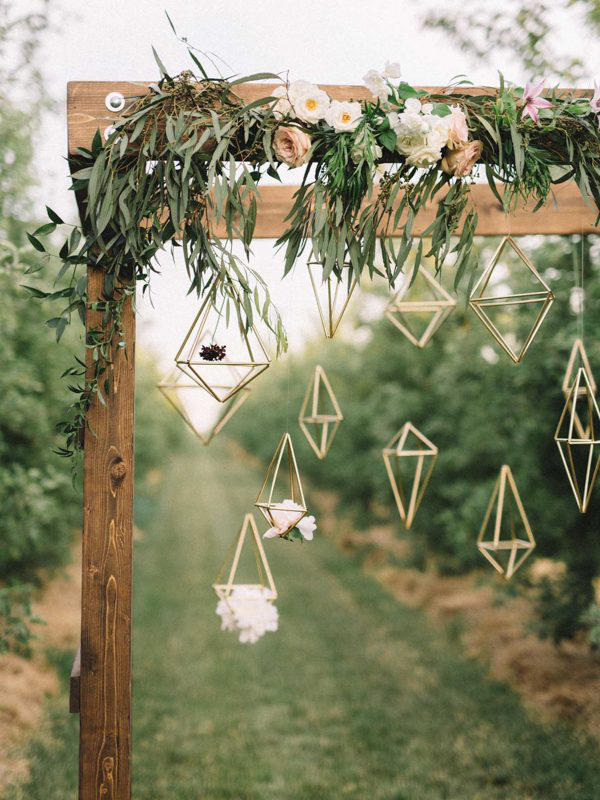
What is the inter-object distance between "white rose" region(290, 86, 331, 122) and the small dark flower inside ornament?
0.85 m

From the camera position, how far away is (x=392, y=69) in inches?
93.8

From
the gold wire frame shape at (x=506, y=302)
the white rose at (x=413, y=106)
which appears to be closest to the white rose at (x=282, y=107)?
the white rose at (x=413, y=106)

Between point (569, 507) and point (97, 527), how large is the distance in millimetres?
4055

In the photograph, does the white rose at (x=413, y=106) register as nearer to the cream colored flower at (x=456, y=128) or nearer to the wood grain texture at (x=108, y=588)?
the cream colored flower at (x=456, y=128)

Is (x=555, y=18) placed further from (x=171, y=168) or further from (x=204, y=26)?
(x=171, y=168)

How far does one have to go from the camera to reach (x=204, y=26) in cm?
427

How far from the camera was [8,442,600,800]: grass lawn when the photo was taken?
4.50 meters

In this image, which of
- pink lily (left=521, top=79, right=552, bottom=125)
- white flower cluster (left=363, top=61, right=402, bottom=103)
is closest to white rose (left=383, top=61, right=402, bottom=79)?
white flower cluster (left=363, top=61, right=402, bottom=103)

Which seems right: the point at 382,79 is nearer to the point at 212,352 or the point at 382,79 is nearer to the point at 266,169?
the point at 266,169

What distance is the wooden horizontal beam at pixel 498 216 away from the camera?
363 cm

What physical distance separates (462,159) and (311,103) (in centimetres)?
54

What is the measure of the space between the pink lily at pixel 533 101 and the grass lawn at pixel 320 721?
3713mm

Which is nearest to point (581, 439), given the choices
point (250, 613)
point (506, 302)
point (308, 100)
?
point (506, 302)

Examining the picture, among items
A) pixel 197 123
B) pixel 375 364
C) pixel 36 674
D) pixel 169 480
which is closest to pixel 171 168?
pixel 197 123
